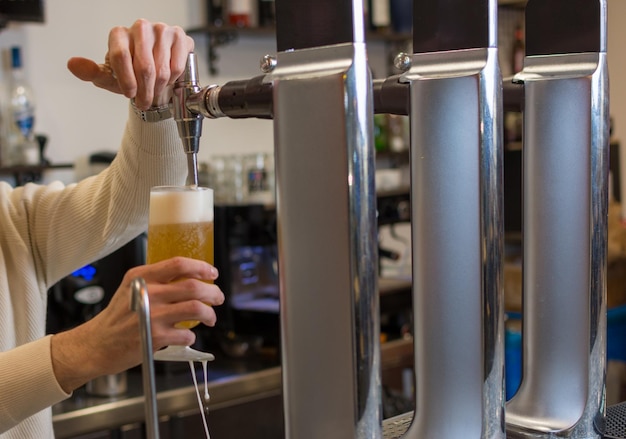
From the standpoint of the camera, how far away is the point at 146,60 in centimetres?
84

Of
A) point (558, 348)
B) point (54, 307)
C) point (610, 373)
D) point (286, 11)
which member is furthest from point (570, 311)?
point (54, 307)

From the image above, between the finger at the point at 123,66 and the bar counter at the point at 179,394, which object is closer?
the finger at the point at 123,66

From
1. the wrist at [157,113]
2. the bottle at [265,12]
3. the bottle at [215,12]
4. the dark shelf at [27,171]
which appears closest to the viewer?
the wrist at [157,113]

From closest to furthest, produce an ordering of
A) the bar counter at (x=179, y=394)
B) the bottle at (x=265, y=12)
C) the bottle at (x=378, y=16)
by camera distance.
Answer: the bar counter at (x=179, y=394)
the bottle at (x=265, y=12)
the bottle at (x=378, y=16)

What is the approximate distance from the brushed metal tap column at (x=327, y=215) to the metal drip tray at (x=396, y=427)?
123 mm

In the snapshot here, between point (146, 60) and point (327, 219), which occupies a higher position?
point (146, 60)

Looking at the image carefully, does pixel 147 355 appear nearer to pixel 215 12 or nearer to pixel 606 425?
pixel 606 425

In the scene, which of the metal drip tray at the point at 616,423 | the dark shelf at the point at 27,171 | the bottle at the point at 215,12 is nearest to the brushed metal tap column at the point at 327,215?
the metal drip tray at the point at 616,423

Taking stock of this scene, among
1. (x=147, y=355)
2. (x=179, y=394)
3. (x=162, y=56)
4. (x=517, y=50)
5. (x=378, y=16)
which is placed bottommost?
(x=179, y=394)

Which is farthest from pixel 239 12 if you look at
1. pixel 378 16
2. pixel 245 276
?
pixel 245 276

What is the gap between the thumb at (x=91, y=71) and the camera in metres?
0.92

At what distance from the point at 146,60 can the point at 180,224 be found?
10.0 inches

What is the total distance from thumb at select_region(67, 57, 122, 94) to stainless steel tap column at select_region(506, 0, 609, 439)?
0.51m

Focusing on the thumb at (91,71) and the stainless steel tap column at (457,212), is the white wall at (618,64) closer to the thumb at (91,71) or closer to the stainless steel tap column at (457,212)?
the thumb at (91,71)
